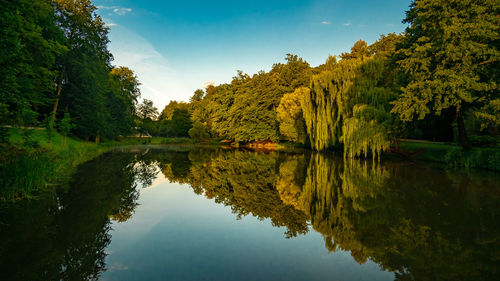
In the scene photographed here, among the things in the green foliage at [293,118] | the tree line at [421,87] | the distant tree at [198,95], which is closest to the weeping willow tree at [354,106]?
the tree line at [421,87]

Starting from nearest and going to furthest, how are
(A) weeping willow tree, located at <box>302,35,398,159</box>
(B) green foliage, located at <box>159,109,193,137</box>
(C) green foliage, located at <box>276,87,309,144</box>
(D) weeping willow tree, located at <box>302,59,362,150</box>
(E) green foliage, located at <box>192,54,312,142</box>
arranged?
(A) weeping willow tree, located at <box>302,35,398,159</box> → (D) weeping willow tree, located at <box>302,59,362,150</box> → (C) green foliage, located at <box>276,87,309,144</box> → (E) green foliage, located at <box>192,54,312,142</box> → (B) green foliage, located at <box>159,109,193,137</box>

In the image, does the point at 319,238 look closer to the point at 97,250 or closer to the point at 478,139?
the point at 97,250

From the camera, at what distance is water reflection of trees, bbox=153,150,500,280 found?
3.98 m

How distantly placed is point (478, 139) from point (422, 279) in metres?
21.2

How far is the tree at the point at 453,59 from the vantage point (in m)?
13.7

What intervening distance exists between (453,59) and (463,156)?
252 inches

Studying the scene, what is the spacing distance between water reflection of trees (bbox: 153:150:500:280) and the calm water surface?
29mm

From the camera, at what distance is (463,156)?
15.8 meters

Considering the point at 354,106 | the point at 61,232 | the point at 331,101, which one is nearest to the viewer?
the point at 61,232

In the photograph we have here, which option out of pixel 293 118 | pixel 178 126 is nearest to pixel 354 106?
pixel 293 118

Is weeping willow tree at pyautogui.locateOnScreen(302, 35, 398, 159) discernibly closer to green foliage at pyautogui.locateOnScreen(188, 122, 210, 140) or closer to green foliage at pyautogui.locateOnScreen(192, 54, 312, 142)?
green foliage at pyautogui.locateOnScreen(192, 54, 312, 142)

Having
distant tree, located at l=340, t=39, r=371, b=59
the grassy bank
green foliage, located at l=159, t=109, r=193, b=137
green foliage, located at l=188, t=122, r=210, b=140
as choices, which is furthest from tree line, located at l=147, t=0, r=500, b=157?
green foliage, located at l=159, t=109, r=193, b=137

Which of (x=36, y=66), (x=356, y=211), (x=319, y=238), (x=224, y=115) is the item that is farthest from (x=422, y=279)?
(x=224, y=115)

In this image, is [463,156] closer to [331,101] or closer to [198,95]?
[331,101]
